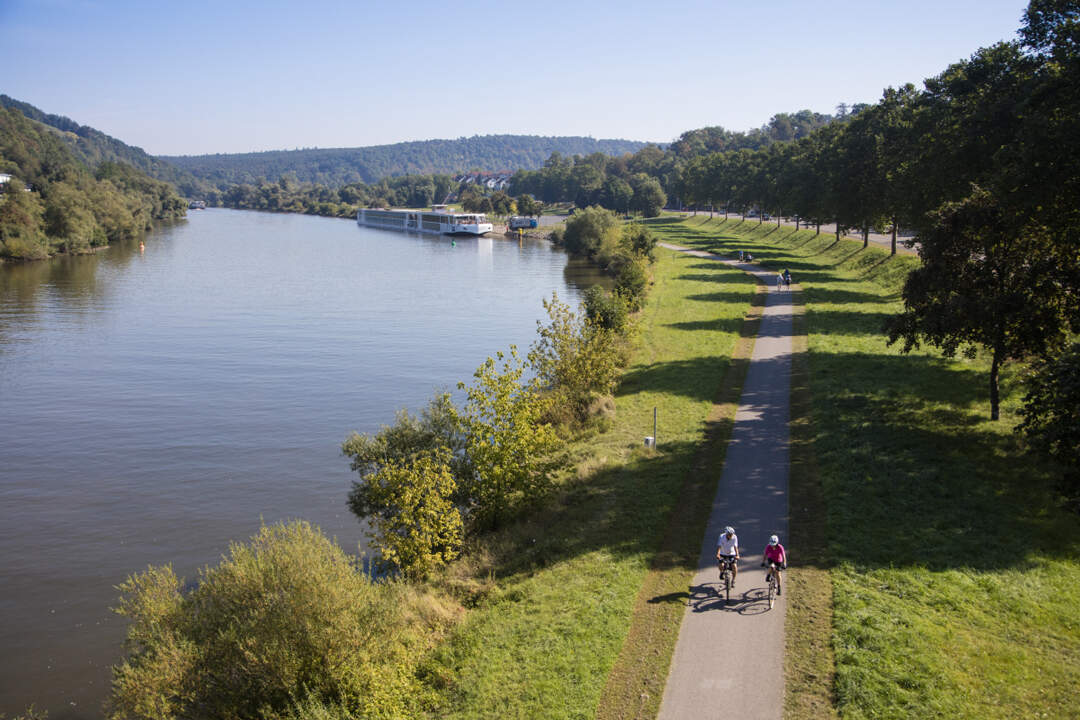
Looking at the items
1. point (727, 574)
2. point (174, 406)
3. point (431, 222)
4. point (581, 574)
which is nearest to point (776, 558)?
point (727, 574)

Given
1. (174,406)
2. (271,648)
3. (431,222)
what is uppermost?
(431,222)

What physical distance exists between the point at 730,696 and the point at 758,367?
70.5ft

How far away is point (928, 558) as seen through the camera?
15.4m

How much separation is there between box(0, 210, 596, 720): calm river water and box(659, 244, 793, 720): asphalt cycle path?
11.2 metres

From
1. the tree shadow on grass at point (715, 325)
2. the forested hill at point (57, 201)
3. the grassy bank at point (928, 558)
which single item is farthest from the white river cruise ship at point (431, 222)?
the grassy bank at point (928, 558)

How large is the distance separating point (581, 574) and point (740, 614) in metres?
3.61

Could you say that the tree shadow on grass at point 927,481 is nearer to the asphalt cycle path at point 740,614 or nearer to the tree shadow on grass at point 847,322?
the asphalt cycle path at point 740,614

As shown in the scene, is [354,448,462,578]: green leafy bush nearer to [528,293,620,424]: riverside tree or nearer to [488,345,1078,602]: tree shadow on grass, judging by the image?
[488,345,1078,602]: tree shadow on grass

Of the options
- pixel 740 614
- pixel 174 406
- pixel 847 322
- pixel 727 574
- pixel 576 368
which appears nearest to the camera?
pixel 740 614

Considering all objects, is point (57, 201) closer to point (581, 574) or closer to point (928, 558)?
point (581, 574)

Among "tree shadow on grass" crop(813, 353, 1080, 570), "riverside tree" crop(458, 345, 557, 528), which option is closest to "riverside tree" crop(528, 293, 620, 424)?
"riverside tree" crop(458, 345, 557, 528)

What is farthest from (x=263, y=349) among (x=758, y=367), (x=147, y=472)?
(x=758, y=367)

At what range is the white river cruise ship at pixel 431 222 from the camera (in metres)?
135

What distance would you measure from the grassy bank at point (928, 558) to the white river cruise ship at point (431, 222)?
112 meters
